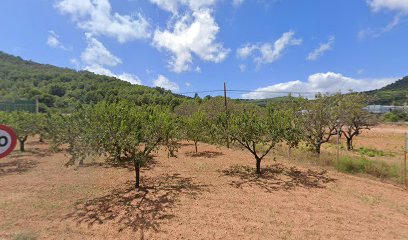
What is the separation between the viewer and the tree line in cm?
859

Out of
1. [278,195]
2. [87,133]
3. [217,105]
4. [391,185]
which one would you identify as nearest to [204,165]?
[278,195]

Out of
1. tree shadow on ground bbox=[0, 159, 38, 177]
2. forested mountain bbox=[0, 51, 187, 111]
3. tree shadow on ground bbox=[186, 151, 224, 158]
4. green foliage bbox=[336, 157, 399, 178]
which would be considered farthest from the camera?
forested mountain bbox=[0, 51, 187, 111]

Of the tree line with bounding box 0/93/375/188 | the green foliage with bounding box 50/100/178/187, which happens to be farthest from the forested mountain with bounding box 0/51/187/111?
the green foliage with bounding box 50/100/178/187

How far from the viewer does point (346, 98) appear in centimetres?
2070

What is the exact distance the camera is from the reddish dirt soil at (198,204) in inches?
272

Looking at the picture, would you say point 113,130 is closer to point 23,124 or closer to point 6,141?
point 6,141

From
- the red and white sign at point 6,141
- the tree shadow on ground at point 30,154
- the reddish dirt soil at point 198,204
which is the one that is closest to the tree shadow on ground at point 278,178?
the reddish dirt soil at point 198,204

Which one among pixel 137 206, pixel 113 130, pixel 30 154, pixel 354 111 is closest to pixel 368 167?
pixel 354 111

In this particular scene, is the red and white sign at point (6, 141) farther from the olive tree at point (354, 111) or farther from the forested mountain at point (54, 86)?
the forested mountain at point (54, 86)

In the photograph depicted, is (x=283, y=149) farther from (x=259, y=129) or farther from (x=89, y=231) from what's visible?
(x=89, y=231)

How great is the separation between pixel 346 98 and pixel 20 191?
2186 centimetres

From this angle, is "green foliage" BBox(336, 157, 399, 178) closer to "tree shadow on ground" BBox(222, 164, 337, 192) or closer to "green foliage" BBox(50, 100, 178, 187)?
"tree shadow on ground" BBox(222, 164, 337, 192)

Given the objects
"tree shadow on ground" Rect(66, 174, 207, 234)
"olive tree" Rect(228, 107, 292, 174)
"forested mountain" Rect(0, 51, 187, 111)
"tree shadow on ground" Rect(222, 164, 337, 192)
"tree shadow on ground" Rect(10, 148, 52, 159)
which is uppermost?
"forested mountain" Rect(0, 51, 187, 111)

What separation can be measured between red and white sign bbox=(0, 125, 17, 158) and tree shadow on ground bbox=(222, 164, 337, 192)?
884 centimetres
